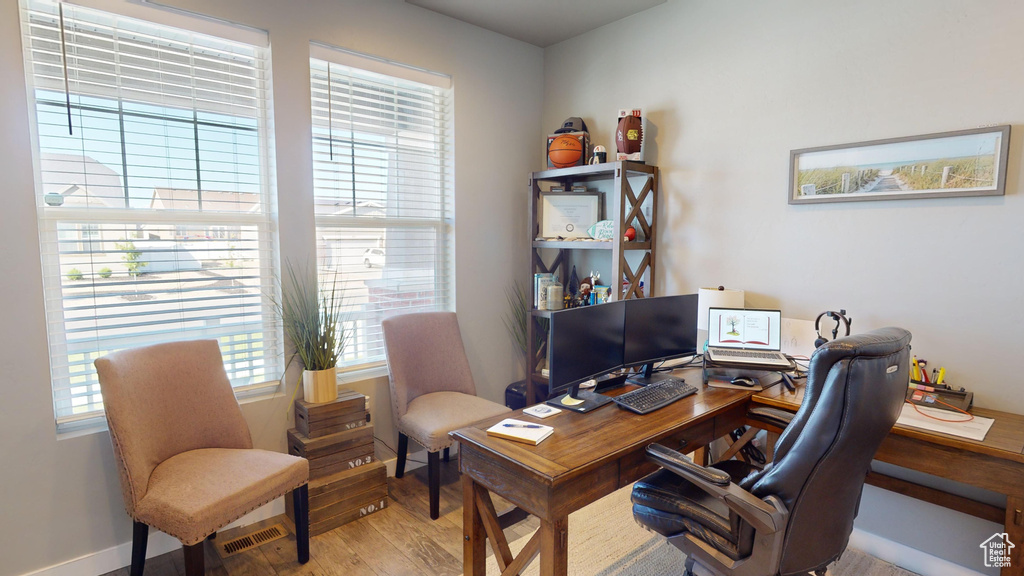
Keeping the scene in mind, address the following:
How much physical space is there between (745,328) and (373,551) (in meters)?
2.08

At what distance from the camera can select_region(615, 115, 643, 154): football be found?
3.03 meters

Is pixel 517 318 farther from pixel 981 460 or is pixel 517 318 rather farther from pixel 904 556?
pixel 981 460

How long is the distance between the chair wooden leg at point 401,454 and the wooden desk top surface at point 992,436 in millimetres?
1954

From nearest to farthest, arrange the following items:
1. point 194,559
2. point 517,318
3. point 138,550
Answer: point 194,559 → point 138,550 → point 517,318

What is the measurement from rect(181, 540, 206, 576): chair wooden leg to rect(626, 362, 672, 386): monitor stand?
184 cm

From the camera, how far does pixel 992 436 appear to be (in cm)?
185

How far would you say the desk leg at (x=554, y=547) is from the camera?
5.21 feet

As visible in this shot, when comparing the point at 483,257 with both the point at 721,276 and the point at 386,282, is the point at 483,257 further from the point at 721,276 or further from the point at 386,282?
the point at 721,276

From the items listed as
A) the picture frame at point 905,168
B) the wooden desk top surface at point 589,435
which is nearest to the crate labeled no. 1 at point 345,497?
the wooden desk top surface at point 589,435

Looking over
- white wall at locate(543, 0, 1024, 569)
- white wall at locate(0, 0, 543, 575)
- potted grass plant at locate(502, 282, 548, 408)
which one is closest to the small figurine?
potted grass plant at locate(502, 282, 548, 408)

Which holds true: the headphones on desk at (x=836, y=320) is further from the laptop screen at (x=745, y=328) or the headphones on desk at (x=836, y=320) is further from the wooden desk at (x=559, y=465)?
the wooden desk at (x=559, y=465)

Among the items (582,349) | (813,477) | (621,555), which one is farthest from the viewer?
(621,555)

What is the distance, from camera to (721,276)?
2906 millimetres

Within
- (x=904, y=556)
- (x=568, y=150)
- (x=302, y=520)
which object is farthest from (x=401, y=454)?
(x=904, y=556)
